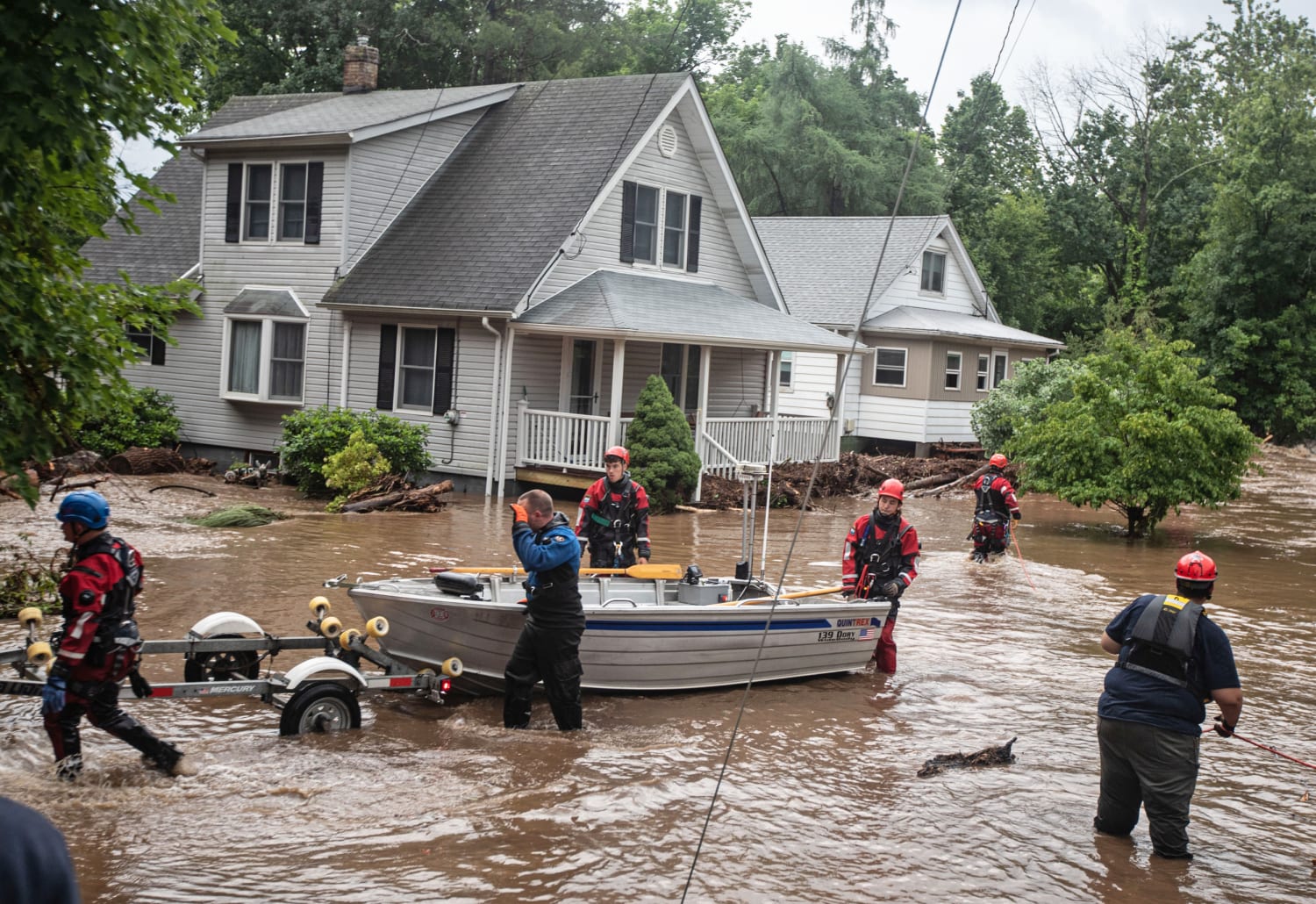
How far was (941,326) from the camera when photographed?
33625mm

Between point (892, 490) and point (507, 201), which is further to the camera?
point (507, 201)

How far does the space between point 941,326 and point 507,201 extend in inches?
560

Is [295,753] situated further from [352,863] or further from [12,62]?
[12,62]

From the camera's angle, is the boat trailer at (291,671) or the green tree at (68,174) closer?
the green tree at (68,174)

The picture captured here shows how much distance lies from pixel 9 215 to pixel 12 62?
77cm

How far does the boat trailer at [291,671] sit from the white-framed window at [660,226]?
16.3 meters

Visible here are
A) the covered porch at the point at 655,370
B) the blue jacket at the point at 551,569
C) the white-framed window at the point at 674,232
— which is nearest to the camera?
the blue jacket at the point at 551,569

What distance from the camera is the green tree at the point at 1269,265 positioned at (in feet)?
136

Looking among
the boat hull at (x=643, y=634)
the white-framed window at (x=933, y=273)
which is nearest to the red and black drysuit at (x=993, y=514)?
the boat hull at (x=643, y=634)

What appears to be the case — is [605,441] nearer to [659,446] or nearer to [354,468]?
[659,446]

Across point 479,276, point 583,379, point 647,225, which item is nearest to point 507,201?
point 479,276

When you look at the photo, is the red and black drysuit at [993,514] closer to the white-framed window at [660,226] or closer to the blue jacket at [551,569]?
the white-framed window at [660,226]

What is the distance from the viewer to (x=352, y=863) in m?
6.54

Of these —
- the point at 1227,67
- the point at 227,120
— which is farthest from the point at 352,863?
the point at 1227,67
